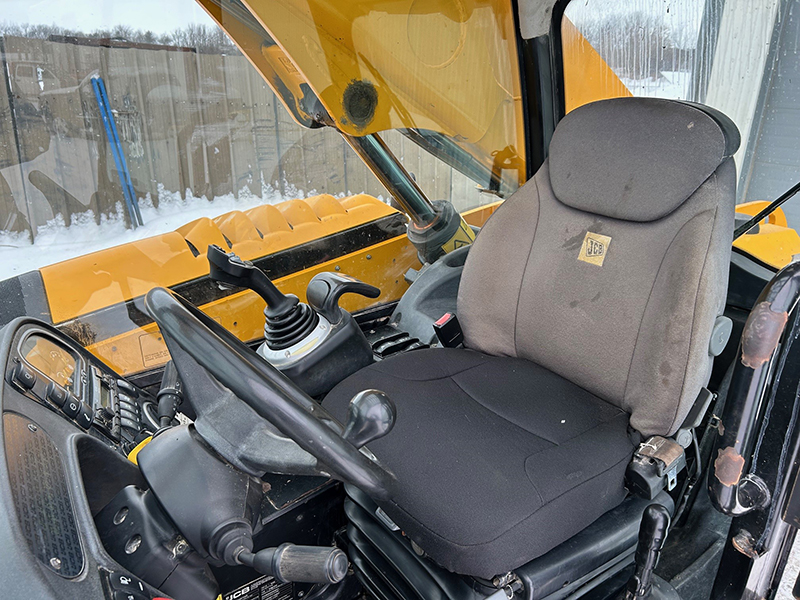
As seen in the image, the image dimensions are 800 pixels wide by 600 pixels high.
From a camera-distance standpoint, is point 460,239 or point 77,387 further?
point 460,239

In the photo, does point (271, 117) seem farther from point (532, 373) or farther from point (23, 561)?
point (23, 561)

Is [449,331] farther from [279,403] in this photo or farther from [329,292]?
[279,403]

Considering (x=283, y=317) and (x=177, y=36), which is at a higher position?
(x=177, y=36)

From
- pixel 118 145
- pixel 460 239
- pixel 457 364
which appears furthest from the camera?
pixel 460 239

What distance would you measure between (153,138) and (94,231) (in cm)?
29

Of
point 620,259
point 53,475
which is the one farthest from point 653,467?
point 53,475

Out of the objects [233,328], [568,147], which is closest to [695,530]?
[568,147]

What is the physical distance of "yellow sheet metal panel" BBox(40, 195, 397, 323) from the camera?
150cm

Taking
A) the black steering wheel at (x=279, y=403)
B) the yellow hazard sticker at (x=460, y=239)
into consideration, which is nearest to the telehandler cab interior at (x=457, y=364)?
the black steering wheel at (x=279, y=403)

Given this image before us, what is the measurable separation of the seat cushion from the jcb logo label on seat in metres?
0.28

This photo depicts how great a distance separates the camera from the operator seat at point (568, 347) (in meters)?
0.96

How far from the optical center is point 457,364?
1371mm

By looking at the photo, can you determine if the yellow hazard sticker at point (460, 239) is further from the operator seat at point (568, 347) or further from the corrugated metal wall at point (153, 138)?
the operator seat at point (568, 347)

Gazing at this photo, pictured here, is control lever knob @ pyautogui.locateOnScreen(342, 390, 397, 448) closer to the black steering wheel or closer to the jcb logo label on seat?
the black steering wheel
